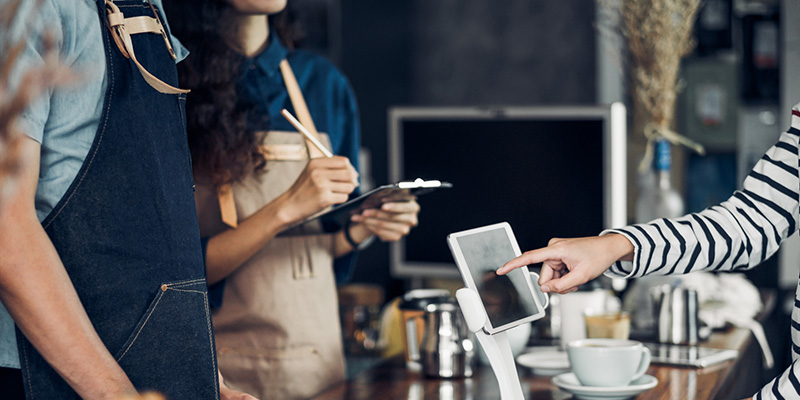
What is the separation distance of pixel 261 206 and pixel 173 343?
625 mm

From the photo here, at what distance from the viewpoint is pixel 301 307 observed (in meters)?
1.70

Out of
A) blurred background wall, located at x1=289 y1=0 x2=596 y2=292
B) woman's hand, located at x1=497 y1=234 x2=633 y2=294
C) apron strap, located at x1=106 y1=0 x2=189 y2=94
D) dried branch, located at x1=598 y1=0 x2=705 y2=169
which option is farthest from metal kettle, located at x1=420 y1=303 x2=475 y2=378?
blurred background wall, located at x1=289 y1=0 x2=596 y2=292

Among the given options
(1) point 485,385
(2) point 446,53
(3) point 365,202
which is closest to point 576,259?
(1) point 485,385

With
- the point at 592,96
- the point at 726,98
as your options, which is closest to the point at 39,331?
the point at 592,96

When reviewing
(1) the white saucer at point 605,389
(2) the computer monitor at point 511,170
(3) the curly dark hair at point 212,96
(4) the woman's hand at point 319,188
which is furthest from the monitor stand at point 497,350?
(2) the computer monitor at point 511,170

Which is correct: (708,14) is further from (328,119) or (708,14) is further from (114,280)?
(114,280)

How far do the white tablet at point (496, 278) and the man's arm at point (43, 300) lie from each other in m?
0.46

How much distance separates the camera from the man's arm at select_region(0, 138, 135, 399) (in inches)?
36.0

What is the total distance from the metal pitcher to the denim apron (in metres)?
1.07

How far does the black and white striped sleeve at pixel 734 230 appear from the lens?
126 centimetres

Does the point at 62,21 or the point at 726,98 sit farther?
the point at 726,98

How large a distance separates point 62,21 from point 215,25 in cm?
64

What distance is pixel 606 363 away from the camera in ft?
4.43

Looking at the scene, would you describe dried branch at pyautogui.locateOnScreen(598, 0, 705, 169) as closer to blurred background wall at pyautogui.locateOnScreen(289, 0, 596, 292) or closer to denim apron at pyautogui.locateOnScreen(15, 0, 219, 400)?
blurred background wall at pyautogui.locateOnScreen(289, 0, 596, 292)
